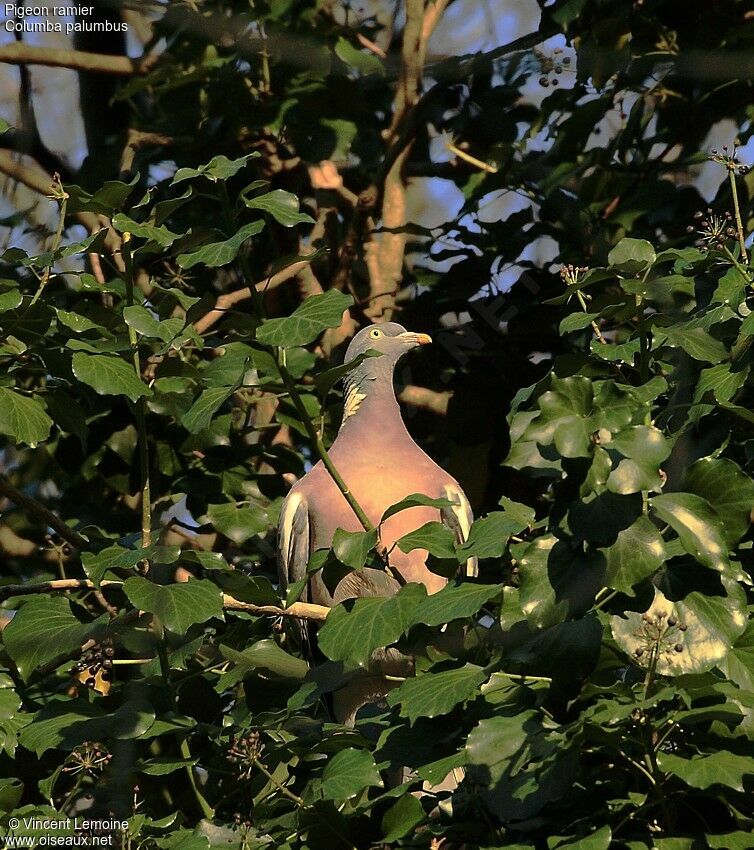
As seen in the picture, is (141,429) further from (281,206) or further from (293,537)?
(293,537)

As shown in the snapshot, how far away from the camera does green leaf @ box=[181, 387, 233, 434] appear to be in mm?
2135

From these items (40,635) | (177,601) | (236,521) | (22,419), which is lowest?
(236,521)

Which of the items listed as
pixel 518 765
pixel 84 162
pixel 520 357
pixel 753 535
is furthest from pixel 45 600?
pixel 84 162

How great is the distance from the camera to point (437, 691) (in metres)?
1.78

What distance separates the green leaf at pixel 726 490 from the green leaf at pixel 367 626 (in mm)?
476

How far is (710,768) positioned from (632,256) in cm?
80

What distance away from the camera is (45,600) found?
2.32 meters

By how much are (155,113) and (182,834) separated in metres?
2.87

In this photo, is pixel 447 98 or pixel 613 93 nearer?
pixel 613 93

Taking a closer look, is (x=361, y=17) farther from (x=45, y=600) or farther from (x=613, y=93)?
(x=45, y=600)

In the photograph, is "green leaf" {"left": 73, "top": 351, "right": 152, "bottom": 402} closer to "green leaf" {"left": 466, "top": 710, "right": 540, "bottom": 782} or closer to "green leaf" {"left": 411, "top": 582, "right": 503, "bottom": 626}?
"green leaf" {"left": 411, "top": 582, "right": 503, "bottom": 626}

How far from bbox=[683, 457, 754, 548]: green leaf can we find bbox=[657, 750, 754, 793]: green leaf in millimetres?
267

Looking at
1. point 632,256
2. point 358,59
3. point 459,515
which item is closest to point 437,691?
point 632,256

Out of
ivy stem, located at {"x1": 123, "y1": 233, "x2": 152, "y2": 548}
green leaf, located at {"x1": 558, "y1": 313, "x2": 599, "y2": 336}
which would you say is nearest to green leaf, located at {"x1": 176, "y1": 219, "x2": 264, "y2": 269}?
ivy stem, located at {"x1": 123, "y1": 233, "x2": 152, "y2": 548}
